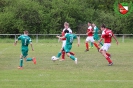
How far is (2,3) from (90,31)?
27.9 meters

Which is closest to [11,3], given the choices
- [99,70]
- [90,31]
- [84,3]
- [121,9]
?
[84,3]

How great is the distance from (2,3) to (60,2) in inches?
321

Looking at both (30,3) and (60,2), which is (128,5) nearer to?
(60,2)

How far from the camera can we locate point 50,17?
169 feet

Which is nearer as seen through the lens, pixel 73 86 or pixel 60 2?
pixel 73 86

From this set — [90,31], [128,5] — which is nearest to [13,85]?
[90,31]

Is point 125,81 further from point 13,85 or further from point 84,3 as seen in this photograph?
point 84,3

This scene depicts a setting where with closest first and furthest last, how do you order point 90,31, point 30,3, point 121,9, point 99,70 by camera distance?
point 99,70, point 90,31, point 30,3, point 121,9

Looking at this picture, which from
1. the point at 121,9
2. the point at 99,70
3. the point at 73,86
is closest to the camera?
the point at 73,86

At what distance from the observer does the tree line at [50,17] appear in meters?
50.2

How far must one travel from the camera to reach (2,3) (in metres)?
53.3

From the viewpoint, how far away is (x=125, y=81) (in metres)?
12.8

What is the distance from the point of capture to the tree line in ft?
165

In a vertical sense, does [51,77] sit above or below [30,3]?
below
